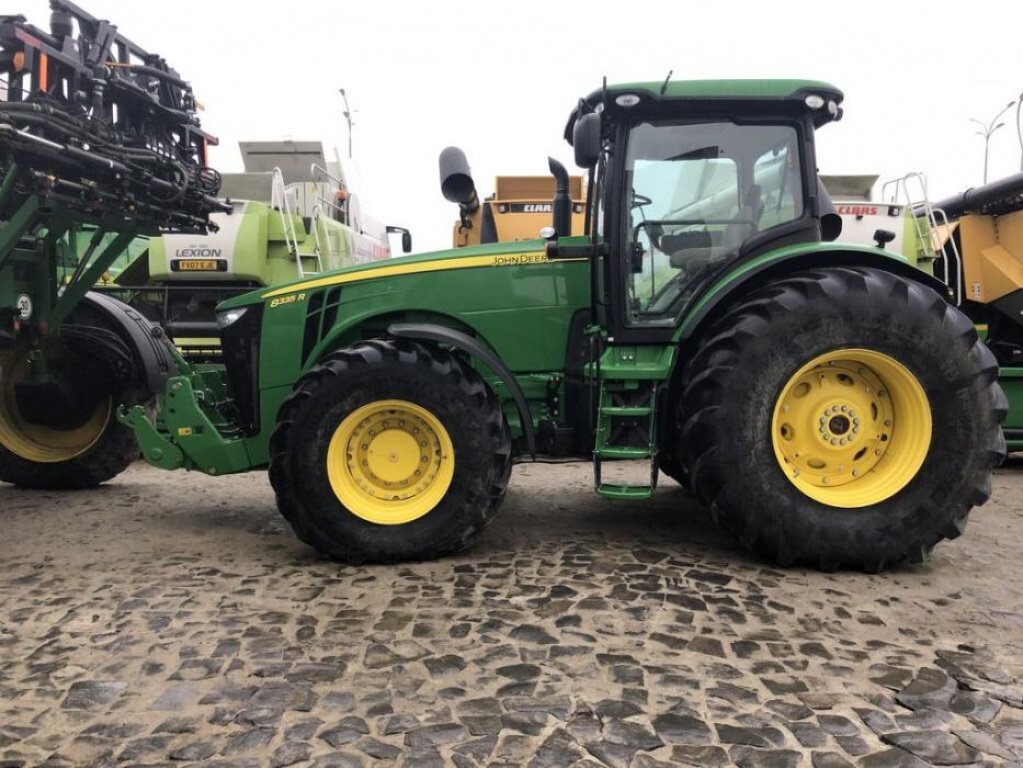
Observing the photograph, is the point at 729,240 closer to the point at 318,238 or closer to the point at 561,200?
the point at 561,200

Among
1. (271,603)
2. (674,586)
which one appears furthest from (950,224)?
(271,603)

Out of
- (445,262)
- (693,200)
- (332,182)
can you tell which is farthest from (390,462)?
(332,182)

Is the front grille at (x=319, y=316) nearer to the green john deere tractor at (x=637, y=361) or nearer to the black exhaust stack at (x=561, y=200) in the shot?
the green john deere tractor at (x=637, y=361)

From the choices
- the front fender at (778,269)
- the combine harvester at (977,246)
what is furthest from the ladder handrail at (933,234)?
the front fender at (778,269)

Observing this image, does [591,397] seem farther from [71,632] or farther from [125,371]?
[125,371]

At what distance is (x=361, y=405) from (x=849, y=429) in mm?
2477

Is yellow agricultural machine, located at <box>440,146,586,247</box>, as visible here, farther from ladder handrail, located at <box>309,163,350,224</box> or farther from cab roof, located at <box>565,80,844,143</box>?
cab roof, located at <box>565,80,844,143</box>

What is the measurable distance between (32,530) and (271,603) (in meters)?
2.23

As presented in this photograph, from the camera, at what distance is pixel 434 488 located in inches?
147

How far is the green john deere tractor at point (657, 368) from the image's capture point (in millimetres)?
3488

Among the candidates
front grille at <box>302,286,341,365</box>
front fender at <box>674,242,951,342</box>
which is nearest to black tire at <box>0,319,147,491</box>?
front grille at <box>302,286,341,365</box>

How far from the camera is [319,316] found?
4.14m

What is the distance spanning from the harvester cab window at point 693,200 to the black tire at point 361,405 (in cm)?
108

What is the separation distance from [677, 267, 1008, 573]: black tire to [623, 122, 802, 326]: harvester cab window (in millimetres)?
518
